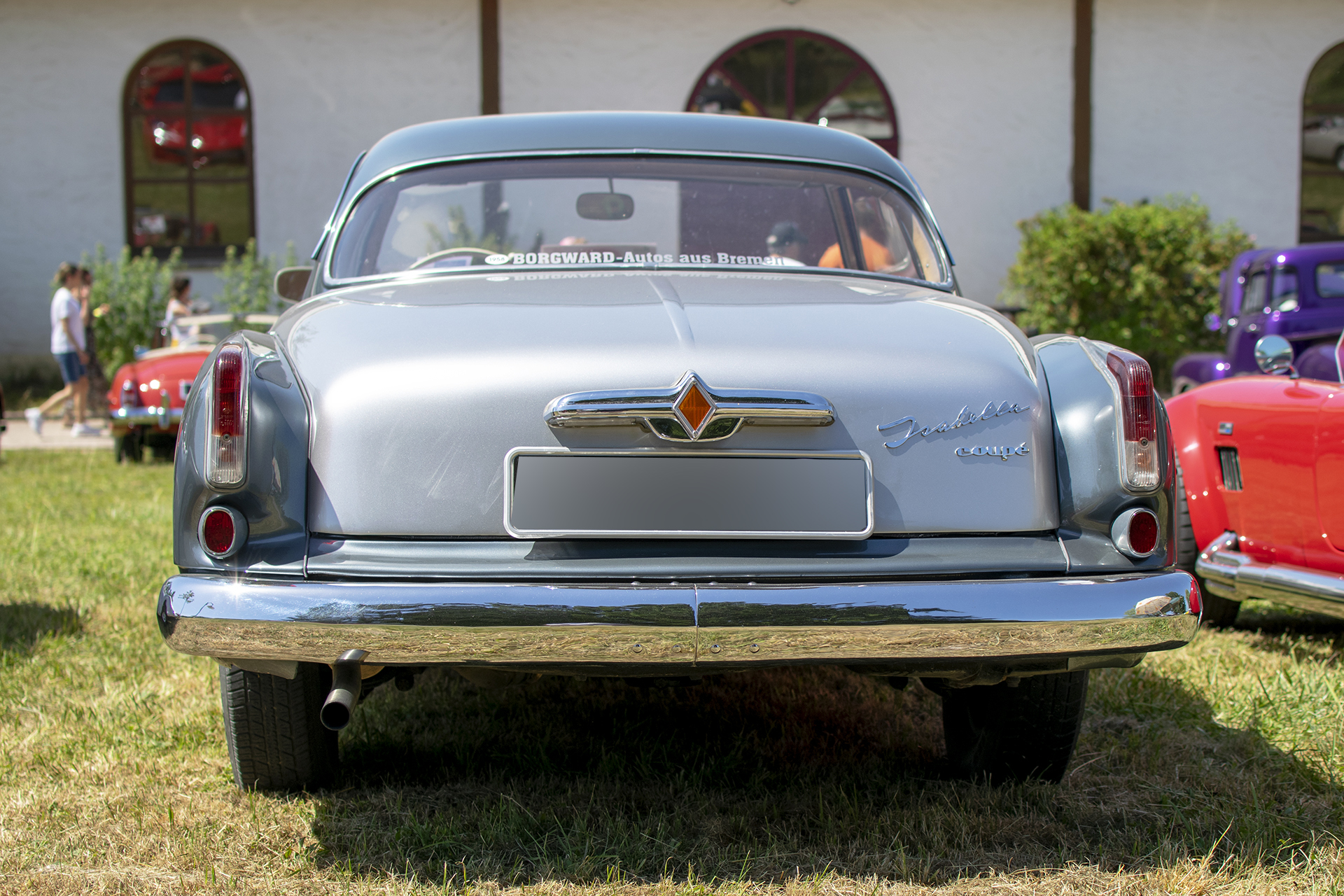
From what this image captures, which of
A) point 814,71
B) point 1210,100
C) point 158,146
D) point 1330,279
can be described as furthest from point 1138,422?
point 158,146

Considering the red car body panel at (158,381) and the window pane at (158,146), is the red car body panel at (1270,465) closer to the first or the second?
the red car body panel at (158,381)

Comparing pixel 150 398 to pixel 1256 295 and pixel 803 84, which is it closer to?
pixel 1256 295

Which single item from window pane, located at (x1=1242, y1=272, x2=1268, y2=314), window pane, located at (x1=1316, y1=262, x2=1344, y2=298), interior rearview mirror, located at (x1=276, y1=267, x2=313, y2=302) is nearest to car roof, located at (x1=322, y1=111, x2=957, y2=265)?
interior rearview mirror, located at (x1=276, y1=267, x2=313, y2=302)

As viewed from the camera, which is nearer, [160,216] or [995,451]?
[995,451]

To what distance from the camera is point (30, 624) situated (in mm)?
4117

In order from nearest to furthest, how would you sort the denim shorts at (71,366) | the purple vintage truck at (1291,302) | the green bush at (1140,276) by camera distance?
the purple vintage truck at (1291,302), the denim shorts at (71,366), the green bush at (1140,276)

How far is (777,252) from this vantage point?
10.5 ft

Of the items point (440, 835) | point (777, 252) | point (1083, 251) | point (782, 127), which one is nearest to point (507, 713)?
point (440, 835)

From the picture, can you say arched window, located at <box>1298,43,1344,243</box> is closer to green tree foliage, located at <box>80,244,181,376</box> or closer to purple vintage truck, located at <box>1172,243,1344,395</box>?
purple vintage truck, located at <box>1172,243,1344,395</box>

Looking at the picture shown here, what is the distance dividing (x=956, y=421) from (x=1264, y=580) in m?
1.87

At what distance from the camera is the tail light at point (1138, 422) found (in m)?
2.29

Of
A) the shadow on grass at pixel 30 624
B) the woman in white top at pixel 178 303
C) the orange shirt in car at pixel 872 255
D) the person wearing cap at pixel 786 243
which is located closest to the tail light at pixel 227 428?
the person wearing cap at pixel 786 243

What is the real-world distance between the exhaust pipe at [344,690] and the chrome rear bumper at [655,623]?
0.02 m

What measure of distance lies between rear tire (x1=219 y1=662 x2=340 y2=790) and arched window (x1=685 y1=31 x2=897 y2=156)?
1199 cm
